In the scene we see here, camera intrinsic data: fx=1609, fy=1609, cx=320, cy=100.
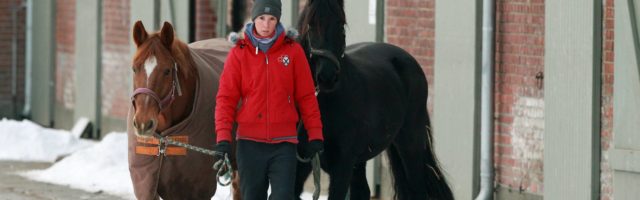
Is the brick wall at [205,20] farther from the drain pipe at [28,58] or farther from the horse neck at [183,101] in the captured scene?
the horse neck at [183,101]

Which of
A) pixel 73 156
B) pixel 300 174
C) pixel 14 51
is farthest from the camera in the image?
pixel 14 51

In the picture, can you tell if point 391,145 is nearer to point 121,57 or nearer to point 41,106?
point 121,57

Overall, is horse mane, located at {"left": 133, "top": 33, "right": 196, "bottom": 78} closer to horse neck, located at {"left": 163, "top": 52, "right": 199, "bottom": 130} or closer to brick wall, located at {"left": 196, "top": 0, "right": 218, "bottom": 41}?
horse neck, located at {"left": 163, "top": 52, "right": 199, "bottom": 130}

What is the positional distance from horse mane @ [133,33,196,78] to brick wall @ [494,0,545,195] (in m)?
3.44

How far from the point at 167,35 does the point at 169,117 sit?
1.64 feet

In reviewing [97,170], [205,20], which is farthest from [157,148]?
[205,20]

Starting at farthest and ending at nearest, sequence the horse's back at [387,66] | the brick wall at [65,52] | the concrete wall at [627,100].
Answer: the brick wall at [65,52] → the concrete wall at [627,100] → the horse's back at [387,66]

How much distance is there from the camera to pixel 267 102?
8719 millimetres

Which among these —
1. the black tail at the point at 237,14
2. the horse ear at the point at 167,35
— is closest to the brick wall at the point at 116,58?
the black tail at the point at 237,14

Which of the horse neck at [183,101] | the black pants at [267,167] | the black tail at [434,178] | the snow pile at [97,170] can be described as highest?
the horse neck at [183,101]

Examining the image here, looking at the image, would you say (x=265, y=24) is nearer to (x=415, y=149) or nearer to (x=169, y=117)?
(x=169, y=117)

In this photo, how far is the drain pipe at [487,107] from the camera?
40.8 ft

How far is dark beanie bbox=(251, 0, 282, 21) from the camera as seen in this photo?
28.6 feet

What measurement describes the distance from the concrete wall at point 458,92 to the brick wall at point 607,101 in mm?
1459
